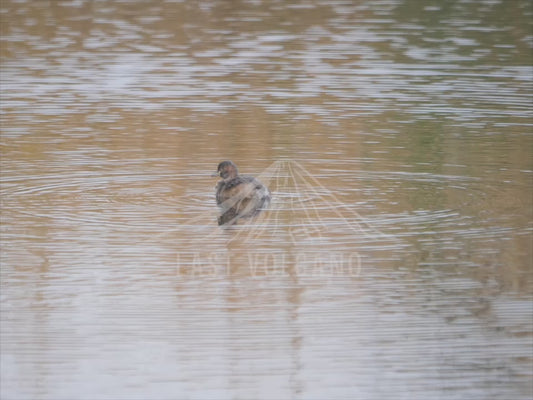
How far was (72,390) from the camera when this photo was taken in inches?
227

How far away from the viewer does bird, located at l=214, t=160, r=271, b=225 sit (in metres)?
9.27

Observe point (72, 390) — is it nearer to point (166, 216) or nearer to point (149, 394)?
point (149, 394)

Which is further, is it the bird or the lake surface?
the bird

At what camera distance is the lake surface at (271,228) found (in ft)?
20.1

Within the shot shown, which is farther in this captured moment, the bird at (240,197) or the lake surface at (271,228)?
the bird at (240,197)

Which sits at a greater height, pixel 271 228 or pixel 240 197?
pixel 240 197

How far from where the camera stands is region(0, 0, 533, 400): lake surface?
6.11 m

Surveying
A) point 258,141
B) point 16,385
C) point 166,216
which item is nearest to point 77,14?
point 258,141

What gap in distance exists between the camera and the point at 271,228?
8.73 meters

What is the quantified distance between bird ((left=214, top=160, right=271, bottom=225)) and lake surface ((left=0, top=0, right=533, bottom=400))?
135 mm

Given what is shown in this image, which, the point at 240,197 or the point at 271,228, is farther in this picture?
the point at 240,197

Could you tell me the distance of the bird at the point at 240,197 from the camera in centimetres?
927

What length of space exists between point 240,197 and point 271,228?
0.65 metres

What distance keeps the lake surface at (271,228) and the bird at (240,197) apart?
14 cm
